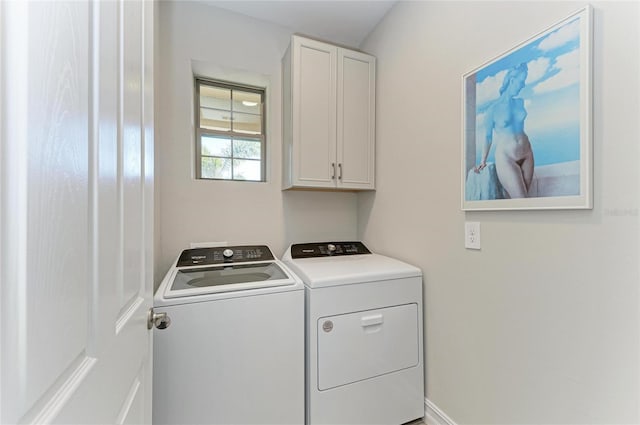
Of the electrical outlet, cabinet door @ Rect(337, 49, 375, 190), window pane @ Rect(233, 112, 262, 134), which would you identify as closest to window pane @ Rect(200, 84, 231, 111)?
window pane @ Rect(233, 112, 262, 134)

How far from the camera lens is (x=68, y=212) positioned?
415mm

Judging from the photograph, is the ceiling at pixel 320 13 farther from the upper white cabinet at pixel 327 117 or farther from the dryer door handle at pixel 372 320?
the dryer door handle at pixel 372 320

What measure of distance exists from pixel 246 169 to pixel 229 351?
4.84ft

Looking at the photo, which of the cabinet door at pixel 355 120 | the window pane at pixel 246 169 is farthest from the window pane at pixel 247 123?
the cabinet door at pixel 355 120

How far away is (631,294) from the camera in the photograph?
32.9 inches

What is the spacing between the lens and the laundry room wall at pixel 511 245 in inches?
33.7

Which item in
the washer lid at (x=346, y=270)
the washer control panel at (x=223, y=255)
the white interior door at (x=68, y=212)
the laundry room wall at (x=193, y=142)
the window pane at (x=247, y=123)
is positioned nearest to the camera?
the white interior door at (x=68, y=212)

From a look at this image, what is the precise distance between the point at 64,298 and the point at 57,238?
10 cm

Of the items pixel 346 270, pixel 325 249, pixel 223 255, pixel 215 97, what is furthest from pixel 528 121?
pixel 215 97

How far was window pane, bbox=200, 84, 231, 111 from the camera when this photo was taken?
2184 millimetres

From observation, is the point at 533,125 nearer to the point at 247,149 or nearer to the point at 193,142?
the point at 247,149

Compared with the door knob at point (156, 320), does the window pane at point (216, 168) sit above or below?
above

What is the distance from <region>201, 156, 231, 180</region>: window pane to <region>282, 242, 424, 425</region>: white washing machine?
1.08m

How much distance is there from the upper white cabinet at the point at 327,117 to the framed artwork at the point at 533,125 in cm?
87
